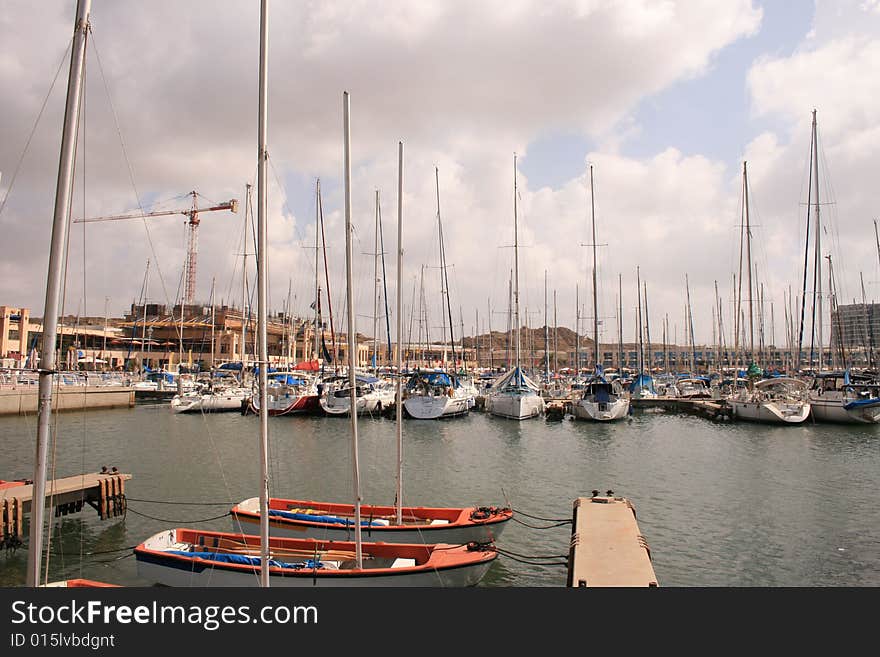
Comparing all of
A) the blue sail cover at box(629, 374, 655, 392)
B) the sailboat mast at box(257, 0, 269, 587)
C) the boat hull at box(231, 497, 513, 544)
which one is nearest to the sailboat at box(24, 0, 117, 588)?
the sailboat mast at box(257, 0, 269, 587)

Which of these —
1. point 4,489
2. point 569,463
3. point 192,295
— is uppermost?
point 192,295

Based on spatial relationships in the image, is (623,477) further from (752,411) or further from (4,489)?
(752,411)

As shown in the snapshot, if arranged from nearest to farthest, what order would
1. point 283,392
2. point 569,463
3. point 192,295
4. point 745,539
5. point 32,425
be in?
point 745,539, point 569,463, point 32,425, point 283,392, point 192,295

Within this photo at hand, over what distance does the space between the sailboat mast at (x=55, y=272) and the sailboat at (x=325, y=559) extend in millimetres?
4205

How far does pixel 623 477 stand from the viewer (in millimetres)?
25516

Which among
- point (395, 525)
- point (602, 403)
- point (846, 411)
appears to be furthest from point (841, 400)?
point (395, 525)

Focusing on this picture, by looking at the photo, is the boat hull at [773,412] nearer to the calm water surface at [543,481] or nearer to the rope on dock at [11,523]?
the calm water surface at [543,481]

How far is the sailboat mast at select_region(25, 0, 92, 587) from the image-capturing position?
25.0 ft

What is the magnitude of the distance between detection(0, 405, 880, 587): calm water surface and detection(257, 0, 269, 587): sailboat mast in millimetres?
6651

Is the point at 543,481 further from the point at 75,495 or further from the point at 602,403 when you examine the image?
the point at 602,403

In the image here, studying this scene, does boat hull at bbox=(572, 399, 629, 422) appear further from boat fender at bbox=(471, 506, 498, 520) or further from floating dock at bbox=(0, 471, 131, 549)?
floating dock at bbox=(0, 471, 131, 549)
